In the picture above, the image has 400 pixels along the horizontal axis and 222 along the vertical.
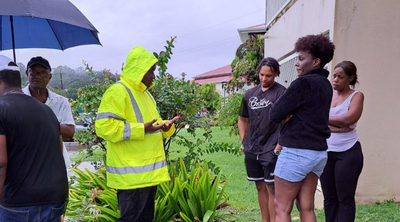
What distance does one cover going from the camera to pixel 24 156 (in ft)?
6.30

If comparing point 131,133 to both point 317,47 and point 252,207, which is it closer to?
point 317,47

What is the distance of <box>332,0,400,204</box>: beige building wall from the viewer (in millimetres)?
4023

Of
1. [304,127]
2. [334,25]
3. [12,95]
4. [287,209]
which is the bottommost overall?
[287,209]

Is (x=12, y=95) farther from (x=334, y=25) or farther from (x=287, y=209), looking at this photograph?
(x=334, y=25)

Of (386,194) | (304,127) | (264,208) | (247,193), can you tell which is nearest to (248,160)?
(264,208)

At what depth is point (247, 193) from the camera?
512 centimetres

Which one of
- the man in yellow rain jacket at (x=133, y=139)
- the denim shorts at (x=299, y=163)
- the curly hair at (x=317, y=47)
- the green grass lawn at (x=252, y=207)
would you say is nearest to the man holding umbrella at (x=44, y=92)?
the man in yellow rain jacket at (x=133, y=139)

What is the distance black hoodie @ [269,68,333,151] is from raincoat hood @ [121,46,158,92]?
1.12 meters

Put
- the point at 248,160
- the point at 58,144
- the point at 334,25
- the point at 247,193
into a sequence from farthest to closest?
the point at 247,193 → the point at 334,25 → the point at 248,160 → the point at 58,144

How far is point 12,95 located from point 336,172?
2.85 metres

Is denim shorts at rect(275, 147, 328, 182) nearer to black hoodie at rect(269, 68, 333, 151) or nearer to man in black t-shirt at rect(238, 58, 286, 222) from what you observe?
black hoodie at rect(269, 68, 333, 151)

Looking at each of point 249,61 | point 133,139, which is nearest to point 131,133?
point 133,139

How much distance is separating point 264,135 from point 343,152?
0.78m

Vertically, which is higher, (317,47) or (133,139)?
(317,47)
